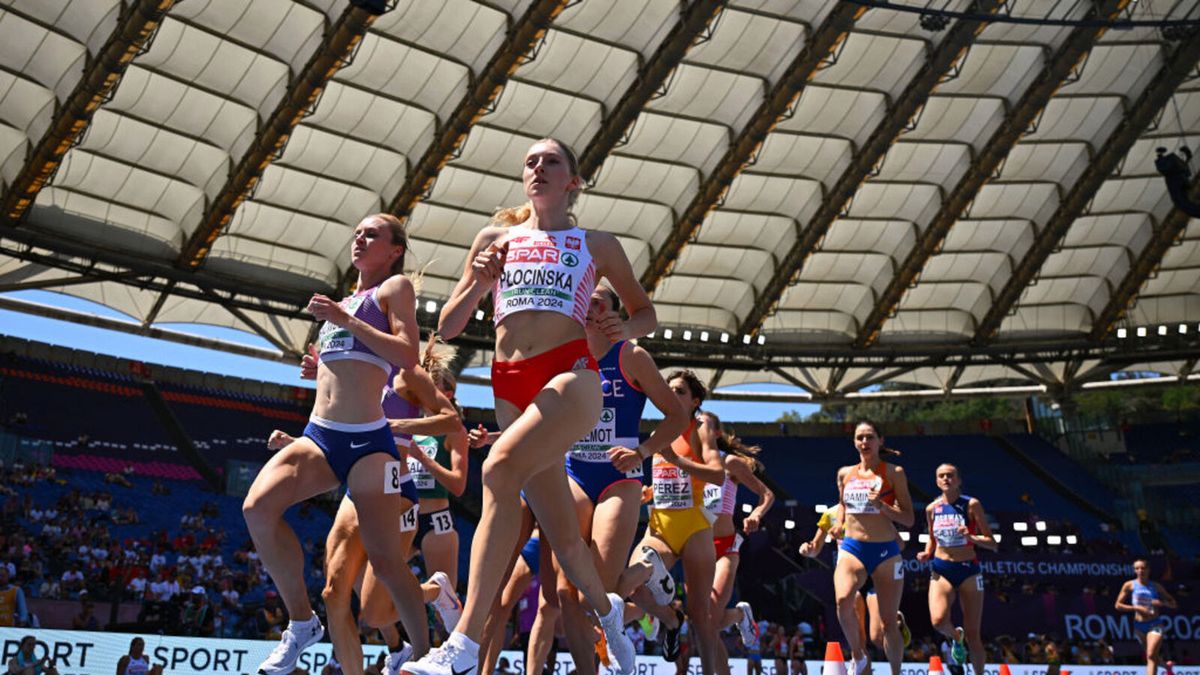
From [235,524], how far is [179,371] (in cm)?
839

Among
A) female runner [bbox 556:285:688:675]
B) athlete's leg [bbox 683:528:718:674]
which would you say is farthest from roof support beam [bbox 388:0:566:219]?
female runner [bbox 556:285:688:675]

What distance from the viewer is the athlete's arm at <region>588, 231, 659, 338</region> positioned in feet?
19.1

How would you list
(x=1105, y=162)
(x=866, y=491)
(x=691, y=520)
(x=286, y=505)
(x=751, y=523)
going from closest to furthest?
(x=286, y=505), (x=691, y=520), (x=751, y=523), (x=866, y=491), (x=1105, y=162)

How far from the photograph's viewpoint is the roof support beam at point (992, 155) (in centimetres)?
2952

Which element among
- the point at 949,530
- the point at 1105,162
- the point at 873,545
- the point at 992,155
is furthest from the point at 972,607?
the point at 1105,162

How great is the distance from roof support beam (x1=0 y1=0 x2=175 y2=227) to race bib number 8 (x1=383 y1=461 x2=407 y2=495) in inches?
760

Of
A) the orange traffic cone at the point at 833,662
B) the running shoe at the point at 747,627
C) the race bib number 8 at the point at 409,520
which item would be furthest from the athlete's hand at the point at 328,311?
the running shoe at the point at 747,627

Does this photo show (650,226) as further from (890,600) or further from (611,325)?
(611,325)

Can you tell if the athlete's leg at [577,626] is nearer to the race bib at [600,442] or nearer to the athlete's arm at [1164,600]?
the race bib at [600,442]

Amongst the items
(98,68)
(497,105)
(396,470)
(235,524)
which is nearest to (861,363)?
(497,105)

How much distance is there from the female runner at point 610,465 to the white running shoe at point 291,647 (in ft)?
5.50

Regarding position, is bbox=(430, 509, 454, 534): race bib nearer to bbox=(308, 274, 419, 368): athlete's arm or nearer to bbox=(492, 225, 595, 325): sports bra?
bbox=(308, 274, 419, 368): athlete's arm

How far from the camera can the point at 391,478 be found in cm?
644

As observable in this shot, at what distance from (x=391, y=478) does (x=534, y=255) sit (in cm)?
165
